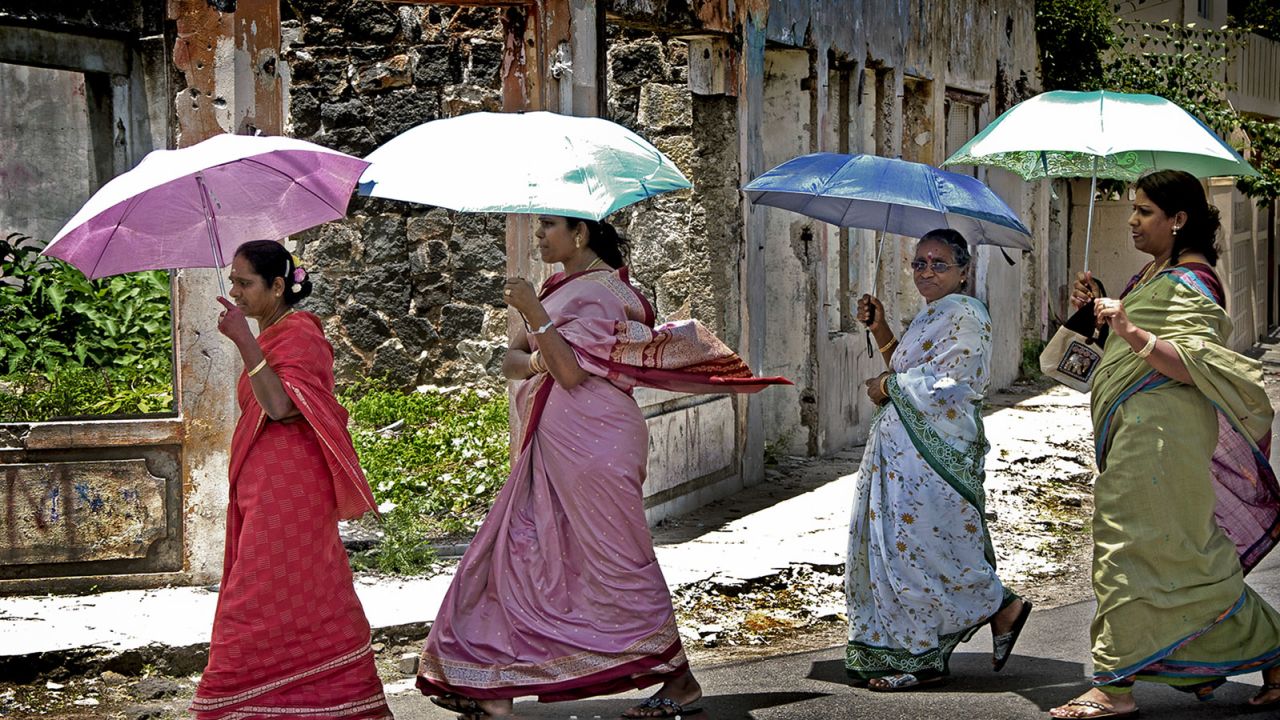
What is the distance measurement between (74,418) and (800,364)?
5.31m

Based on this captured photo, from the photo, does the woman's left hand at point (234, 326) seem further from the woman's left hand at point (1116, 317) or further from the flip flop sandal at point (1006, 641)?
the flip flop sandal at point (1006, 641)

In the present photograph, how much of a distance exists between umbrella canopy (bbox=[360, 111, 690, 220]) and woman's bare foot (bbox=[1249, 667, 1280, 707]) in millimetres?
2559

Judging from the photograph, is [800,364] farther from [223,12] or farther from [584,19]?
[223,12]

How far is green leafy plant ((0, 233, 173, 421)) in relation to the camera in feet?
24.6

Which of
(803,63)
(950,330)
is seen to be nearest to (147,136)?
(950,330)

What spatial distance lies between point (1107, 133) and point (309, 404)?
9.60ft

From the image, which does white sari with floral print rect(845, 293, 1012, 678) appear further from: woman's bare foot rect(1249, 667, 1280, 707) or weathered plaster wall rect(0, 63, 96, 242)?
weathered plaster wall rect(0, 63, 96, 242)

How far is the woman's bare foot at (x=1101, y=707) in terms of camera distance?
517 cm

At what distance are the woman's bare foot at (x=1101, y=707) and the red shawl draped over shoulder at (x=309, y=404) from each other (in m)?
2.37

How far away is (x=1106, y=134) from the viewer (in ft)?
18.3

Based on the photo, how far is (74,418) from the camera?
23.2 ft

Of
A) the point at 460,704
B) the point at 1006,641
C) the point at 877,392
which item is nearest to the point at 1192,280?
the point at 877,392

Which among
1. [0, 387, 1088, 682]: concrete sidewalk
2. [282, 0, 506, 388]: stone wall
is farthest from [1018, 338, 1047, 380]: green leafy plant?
[282, 0, 506, 388]: stone wall

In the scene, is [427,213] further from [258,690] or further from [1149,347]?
[1149,347]
